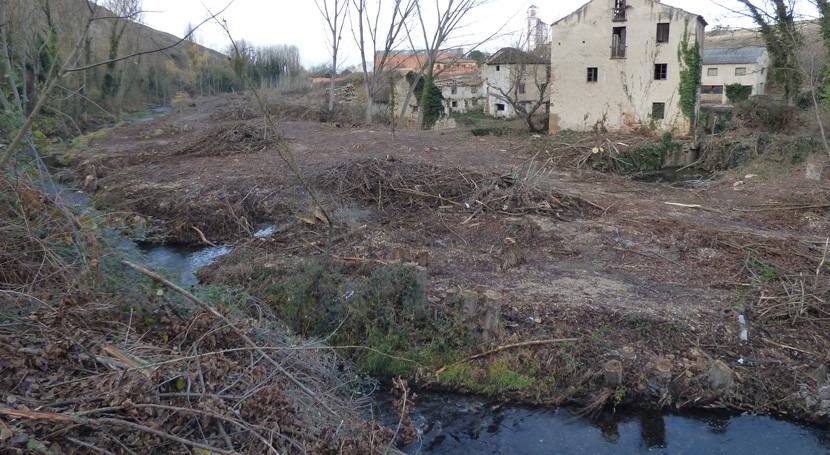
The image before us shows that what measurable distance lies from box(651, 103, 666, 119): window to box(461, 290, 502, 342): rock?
2046cm

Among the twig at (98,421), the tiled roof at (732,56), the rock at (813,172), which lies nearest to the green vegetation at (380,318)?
the twig at (98,421)

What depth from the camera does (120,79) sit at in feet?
117

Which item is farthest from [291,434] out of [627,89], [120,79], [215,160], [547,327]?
[120,79]

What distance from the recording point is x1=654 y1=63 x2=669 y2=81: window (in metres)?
24.4

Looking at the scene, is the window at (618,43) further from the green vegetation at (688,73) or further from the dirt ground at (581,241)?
the dirt ground at (581,241)

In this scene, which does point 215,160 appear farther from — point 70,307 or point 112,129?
point 70,307

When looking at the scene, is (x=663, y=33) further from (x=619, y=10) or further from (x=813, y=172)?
(x=813, y=172)

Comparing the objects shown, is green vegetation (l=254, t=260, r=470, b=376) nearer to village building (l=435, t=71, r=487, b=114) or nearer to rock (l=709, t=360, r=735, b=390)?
rock (l=709, t=360, r=735, b=390)

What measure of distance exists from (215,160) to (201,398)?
14676 mm

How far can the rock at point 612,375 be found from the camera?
254 inches

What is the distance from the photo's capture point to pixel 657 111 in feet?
81.9

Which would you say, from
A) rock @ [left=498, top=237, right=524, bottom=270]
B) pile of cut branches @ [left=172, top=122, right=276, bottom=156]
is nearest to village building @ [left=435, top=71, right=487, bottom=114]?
pile of cut branches @ [left=172, top=122, right=276, bottom=156]

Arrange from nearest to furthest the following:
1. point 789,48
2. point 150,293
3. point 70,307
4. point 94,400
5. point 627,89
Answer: point 94,400 → point 70,307 → point 150,293 → point 789,48 → point 627,89

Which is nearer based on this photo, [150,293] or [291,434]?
[291,434]
